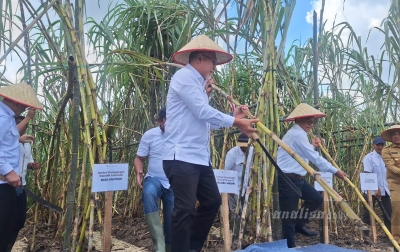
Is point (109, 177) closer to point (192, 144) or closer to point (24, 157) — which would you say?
point (192, 144)

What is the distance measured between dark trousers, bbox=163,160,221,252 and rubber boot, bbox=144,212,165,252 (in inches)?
29.2

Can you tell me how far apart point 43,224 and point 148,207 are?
5.50 ft

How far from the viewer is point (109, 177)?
95.7 inches

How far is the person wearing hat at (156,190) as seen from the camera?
9.75 feet

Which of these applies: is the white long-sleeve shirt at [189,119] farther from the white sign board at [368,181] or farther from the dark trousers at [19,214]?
the white sign board at [368,181]

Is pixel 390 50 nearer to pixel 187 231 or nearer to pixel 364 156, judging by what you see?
pixel 364 156

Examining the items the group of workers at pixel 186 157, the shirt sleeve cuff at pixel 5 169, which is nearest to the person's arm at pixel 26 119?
the group of workers at pixel 186 157

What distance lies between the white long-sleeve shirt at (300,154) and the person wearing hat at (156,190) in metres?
0.96

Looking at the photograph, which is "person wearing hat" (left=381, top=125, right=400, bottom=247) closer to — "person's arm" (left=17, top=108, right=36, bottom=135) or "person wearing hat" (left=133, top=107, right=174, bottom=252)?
"person wearing hat" (left=133, top=107, right=174, bottom=252)

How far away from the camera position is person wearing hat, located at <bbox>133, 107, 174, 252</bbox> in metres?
2.97

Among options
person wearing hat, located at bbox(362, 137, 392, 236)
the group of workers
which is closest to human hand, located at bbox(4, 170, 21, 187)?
the group of workers

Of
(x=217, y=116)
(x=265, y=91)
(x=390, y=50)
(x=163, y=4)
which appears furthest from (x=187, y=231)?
(x=163, y=4)

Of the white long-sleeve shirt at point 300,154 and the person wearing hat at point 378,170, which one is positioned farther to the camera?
the person wearing hat at point 378,170

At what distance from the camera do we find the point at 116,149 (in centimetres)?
456
